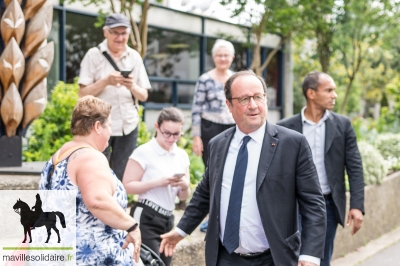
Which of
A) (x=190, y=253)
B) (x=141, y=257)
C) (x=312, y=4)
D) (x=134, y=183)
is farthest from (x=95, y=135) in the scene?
→ (x=312, y=4)

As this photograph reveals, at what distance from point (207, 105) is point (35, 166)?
1.94 metres

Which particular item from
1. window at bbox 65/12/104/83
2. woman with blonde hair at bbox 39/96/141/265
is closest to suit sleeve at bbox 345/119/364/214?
woman with blonde hair at bbox 39/96/141/265

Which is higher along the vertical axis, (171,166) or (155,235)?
(171,166)

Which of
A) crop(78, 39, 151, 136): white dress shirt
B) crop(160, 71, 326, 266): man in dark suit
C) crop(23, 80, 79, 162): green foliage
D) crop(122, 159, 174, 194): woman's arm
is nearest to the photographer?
crop(160, 71, 326, 266): man in dark suit

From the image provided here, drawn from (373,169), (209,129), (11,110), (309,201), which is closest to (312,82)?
(209,129)

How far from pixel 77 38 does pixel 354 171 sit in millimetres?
9780

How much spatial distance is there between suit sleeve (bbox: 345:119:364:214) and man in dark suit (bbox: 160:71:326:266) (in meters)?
1.85

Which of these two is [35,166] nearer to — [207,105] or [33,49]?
[33,49]

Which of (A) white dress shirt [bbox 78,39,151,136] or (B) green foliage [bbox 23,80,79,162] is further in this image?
(B) green foliage [bbox 23,80,79,162]

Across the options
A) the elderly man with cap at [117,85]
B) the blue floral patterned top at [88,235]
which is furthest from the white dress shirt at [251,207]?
the elderly man with cap at [117,85]

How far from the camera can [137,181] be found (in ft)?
15.6

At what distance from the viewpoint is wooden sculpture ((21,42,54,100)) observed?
20.2 ft

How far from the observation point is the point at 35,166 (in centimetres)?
646

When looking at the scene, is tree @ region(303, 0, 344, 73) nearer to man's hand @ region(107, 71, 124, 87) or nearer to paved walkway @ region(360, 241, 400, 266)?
paved walkway @ region(360, 241, 400, 266)
